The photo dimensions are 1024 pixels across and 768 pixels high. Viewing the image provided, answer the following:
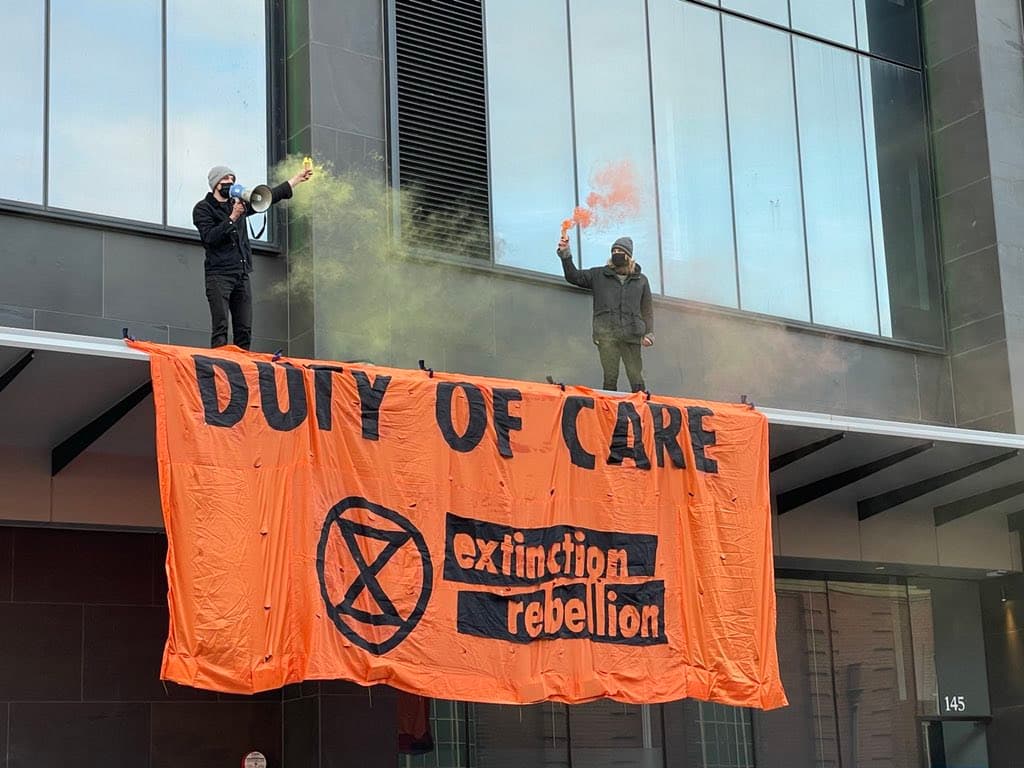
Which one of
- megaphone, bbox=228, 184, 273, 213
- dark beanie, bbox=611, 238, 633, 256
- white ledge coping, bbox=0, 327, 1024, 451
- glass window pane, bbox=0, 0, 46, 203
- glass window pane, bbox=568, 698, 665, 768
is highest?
glass window pane, bbox=0, 0, 46, 203

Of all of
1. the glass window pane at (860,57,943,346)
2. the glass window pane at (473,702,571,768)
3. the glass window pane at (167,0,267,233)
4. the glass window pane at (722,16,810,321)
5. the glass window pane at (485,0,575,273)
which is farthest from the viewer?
the glass window pane at (860,57,943,346)

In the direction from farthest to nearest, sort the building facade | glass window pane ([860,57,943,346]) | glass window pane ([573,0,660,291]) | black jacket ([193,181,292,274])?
glass window pane ([860,57,943,346]) → glass window pane ([573,0,660,291]) → the building facade → black jacket ([193,181,292,274])

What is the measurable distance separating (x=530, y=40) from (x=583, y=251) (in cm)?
258

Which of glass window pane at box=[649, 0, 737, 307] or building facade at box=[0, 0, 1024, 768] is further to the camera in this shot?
glass window pane at box=[649, 0, 737, 307]

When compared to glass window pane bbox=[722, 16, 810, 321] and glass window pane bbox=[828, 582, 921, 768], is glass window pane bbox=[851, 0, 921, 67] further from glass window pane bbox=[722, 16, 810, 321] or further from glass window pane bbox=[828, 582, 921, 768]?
glass window pane bbox=[828, 582, 921, 768]

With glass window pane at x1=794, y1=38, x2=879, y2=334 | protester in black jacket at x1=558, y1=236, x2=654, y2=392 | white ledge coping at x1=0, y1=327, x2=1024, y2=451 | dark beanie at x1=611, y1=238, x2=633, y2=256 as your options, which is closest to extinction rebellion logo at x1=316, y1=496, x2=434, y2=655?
white ledge coping at x1=0, y1=327, x2=1024, y2=451

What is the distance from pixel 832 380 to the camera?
20391 mm

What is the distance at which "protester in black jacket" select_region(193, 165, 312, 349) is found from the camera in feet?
46.5

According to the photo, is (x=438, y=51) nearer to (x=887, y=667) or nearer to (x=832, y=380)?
(x=832, y=380)

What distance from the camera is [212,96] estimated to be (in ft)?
53.8

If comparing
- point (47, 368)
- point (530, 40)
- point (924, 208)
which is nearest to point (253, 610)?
point (47, 368)

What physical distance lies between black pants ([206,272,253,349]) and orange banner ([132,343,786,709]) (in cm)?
128

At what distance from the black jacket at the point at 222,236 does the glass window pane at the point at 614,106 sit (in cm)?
552

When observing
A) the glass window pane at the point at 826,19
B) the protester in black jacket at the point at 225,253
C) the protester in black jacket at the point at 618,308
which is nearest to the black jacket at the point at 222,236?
the protester in black jacket at the point at 225,253
